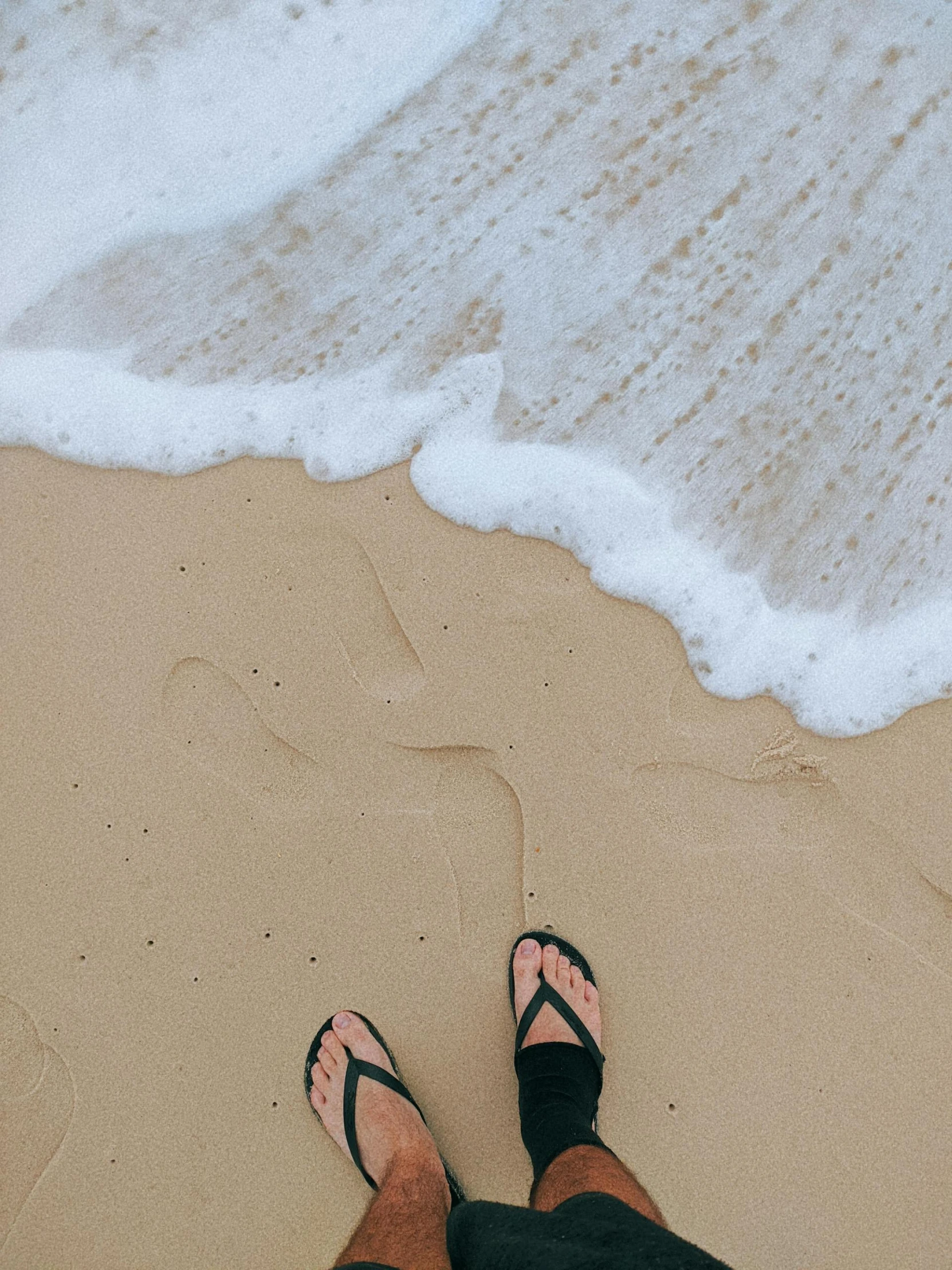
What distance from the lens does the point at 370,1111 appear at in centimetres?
177

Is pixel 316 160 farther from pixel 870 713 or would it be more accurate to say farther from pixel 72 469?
pixel 870 713

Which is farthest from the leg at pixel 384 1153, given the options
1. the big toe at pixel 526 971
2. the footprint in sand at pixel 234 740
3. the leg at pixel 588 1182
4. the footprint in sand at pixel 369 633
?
the footprint in sand at pixel 369 633

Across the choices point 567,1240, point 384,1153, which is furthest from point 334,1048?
point 567,1240

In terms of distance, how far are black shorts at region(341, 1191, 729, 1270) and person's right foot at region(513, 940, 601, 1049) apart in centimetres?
35

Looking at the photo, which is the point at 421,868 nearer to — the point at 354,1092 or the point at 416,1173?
the point at 354,1092

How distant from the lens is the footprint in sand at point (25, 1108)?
1805mm

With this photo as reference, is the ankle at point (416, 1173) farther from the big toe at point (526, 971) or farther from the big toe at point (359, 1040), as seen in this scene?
the big toe at point (526, 971)

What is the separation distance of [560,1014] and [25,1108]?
4.13 feet

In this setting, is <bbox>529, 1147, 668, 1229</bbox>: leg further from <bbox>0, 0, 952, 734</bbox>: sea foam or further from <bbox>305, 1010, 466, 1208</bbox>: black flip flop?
<bbox>0, 0, 952, 734</bbox>: sea foam

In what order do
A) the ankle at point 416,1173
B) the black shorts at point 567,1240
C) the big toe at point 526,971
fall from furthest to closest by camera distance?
the big toe at point 526,971, the ankle at point 416,1173, the black shorts at point 567,1240

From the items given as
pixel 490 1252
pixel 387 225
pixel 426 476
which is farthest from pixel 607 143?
pixel 490 1252

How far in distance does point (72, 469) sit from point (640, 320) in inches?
56.7

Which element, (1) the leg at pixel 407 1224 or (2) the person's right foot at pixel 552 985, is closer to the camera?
(1) the leg at pixel 407 1224

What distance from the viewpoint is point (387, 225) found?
1941mm
